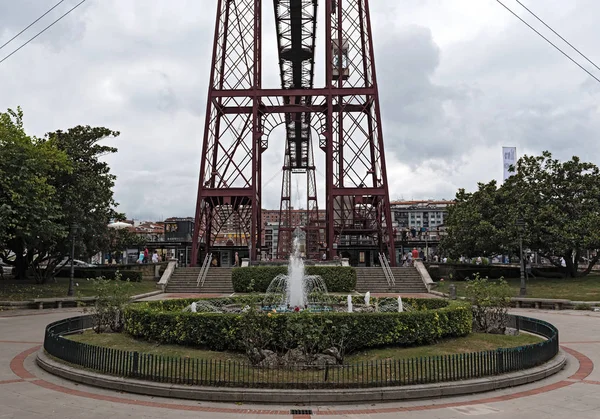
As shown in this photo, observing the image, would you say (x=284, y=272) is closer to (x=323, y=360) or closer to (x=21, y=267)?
(x=323, y=360)

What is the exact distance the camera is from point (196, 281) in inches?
1170

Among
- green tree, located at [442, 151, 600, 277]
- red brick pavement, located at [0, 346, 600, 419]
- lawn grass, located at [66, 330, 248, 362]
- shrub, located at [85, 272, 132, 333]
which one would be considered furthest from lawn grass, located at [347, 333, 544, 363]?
green tree, located at [442, 151, 600, 277]

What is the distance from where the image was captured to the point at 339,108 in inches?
1420

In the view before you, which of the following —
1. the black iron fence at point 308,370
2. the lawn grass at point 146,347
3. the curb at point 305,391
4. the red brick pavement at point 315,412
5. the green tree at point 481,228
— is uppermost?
the green tree at point 481,228

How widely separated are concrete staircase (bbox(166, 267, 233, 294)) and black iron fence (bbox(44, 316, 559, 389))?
18.3 meters

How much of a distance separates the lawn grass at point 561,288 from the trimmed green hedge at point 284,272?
6.07 m

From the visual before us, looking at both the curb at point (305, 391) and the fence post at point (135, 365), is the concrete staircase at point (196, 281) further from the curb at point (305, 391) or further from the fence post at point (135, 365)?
the curb at point (305, 391)

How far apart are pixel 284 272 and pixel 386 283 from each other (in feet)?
22.1

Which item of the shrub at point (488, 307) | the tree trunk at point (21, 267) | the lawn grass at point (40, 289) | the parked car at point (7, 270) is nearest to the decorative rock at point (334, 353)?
the shrub at point (488, 307)

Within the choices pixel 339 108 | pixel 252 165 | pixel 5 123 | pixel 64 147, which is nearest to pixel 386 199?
pixel 339 108

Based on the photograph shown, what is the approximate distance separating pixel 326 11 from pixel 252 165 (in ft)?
40.8

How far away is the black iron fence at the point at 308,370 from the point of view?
8.21 metres

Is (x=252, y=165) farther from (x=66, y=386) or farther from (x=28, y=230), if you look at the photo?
(x=66, y=386)

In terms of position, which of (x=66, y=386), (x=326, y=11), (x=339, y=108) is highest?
(x=326, y=11)
